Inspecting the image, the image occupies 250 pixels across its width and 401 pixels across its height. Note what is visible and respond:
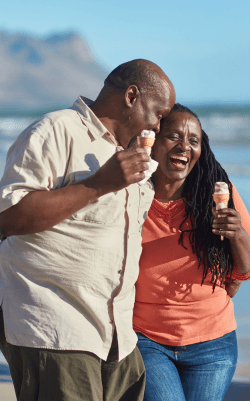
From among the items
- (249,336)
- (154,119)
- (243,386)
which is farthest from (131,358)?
(249,336)

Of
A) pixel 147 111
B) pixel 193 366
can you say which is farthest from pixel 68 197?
pixel 193 366

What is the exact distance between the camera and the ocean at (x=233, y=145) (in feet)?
16.9

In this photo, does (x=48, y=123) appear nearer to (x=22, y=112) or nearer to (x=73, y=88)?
(x=22, y=112)

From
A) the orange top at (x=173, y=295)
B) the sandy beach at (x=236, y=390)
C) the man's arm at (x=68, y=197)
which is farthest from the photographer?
the sandy beach at (x=236, y=390)

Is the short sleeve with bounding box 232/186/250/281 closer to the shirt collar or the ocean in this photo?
the shirt collar

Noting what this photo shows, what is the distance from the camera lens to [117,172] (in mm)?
2088

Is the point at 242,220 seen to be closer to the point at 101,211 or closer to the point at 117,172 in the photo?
the point at 101,211

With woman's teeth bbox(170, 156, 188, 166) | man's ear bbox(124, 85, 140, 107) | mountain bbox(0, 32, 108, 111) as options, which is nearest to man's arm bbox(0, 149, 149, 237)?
man's ear bbox(124, 85, 140, 107)

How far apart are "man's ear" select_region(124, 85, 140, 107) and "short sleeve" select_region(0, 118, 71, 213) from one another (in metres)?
0.44

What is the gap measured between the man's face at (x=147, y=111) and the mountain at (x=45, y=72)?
707 inches

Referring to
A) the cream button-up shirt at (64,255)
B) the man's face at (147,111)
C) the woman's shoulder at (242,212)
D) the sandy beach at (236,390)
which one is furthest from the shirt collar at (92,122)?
the sandy beach at (236,390)

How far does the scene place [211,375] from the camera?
2918 millimetres

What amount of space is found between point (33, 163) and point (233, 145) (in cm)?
1225

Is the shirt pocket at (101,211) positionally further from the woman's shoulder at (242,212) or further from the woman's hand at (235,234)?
the woman's shoulder at (242,212)
